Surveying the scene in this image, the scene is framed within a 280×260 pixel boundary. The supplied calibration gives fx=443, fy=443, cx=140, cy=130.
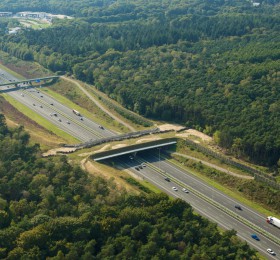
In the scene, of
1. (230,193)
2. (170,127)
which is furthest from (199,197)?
(170,127)

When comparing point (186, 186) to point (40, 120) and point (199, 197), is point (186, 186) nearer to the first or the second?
point (199, 197)

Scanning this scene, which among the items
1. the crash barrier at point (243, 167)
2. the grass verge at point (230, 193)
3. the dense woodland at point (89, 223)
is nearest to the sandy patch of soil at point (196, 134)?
the crash barrier at point (243, 167)

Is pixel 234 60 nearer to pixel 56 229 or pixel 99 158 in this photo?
pixel 99 158

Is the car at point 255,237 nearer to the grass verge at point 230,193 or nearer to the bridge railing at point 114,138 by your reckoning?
the grass verge at point 230,193

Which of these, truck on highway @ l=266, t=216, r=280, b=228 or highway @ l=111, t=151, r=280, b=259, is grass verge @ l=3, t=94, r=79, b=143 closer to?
highway @ l=111, t=151, r=280, b=259

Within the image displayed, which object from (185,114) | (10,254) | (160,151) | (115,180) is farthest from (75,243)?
(185,114)

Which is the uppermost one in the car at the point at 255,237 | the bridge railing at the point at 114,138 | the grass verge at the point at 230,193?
the bridge railing at the point at 114,138

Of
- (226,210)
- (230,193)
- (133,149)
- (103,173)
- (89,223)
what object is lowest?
(226,210)
